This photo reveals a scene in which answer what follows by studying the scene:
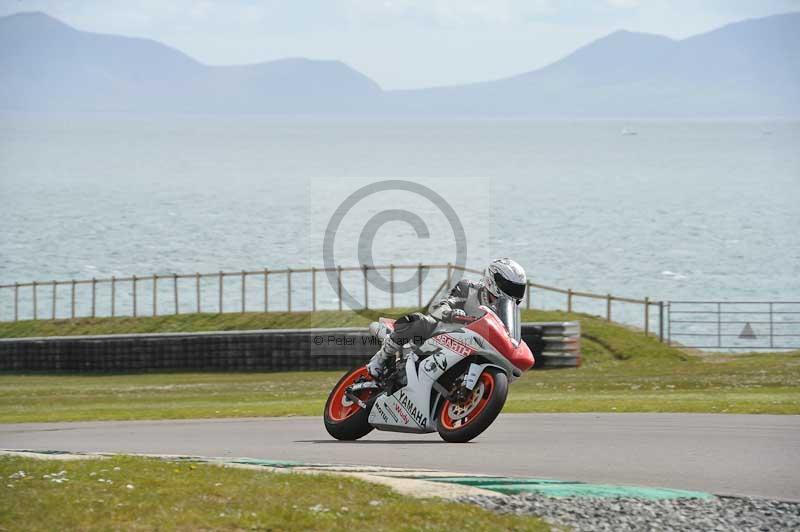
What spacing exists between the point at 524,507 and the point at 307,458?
3453 millimetres

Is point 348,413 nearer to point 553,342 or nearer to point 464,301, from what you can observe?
point 464,301

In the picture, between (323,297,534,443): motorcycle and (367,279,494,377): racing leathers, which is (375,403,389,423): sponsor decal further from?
(367,279,494,377): racing leathers

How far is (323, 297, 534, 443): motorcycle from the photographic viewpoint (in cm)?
1276

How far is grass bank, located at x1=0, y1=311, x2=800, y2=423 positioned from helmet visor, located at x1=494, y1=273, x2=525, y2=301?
5988 millimetres

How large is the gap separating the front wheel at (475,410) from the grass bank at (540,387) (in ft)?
19.1

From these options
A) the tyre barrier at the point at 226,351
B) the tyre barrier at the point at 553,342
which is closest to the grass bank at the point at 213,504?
the tyre barrier at the point at 553,342

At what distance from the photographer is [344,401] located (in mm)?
14523

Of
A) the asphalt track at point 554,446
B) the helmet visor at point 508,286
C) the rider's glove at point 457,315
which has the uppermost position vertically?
the helmet visor at point 508,286

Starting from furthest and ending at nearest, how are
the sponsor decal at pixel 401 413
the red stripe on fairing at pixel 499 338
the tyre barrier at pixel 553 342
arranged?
the tyre barrier at pixel 553 342 < the sponsor decal at pixel 401 413 < the red stripe on fairing at pixel 499 338

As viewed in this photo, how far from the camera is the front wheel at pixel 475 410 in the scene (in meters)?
12.6

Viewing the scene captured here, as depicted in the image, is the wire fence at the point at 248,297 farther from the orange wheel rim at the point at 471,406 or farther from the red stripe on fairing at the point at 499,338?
the red stripe on fairing at the point at 499,338

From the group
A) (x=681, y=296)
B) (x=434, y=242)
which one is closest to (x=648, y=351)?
(x=681, y=296)

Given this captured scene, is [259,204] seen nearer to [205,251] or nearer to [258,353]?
[205,251]

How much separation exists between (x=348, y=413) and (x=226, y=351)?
2202 cm
